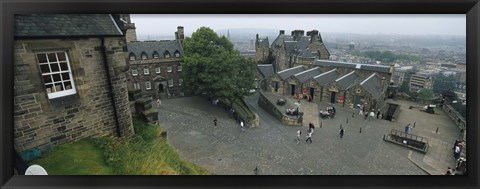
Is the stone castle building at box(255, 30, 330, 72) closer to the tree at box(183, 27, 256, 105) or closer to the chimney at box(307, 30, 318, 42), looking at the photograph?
the chimney at box(307, 30, 318, 42)

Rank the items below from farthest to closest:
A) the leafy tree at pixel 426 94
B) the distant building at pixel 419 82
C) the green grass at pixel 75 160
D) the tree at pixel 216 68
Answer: the distant building at pixel 419 82 → the leafy tree at pixel 426 94 → the tree at pixel 216 68 → the green grass at pixel 75 160

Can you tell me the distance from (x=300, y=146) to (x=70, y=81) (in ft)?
23.7

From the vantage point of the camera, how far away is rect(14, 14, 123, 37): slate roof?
2.51 metres

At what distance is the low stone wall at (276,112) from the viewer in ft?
36.4

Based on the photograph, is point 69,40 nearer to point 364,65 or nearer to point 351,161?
point 351,161

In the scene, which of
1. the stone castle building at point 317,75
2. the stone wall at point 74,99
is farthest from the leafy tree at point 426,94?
the stone wall at point 74,99

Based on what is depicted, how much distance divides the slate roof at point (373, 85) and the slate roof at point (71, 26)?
12031mm

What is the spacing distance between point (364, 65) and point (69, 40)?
15775 mm

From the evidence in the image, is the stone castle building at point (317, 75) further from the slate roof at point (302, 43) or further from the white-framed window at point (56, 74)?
the white-framed window at point (56, 74)

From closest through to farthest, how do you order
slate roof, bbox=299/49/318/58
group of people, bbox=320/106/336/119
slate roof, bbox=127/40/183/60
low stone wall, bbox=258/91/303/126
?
low stone wall, bbox=258/91/303/126
group of people, bbox=320/106/336/119
slate roof, bbox=127/40/183/60
slate roof, bbox=299/49/318/58

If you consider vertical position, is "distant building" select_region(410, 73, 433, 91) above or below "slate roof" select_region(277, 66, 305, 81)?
below

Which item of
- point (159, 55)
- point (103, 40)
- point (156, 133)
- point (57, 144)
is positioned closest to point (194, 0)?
point (103, 40)

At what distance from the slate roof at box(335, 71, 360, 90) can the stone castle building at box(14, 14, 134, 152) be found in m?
11.9

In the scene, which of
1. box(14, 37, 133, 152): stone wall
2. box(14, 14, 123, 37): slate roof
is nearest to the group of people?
box(14, 37, 133, 152): stone wall
